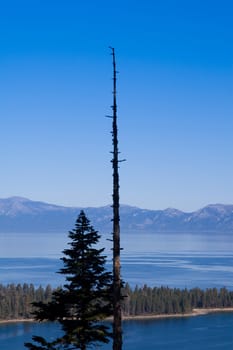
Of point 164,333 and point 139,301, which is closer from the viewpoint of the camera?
point 164,333

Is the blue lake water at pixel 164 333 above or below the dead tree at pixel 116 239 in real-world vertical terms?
below

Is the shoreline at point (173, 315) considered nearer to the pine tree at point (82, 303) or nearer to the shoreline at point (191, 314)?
the shoreline at point (191, 314)

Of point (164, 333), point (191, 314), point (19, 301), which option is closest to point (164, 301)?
point (191, 314)

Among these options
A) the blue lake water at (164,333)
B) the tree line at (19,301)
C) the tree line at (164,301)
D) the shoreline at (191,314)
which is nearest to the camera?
the blue lake water at (164,333)

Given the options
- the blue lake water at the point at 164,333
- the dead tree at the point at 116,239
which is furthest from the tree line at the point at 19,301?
the dead tree at the point at 116,239

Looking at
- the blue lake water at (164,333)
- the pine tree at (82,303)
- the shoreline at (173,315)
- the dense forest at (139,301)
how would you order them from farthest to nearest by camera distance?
the dense forest at (139,301) < the shoreline at (173,315) < the blue lake water at (164,333) < the pine tree at (82,303)

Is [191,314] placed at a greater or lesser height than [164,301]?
lesser

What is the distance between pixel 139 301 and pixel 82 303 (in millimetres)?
124732

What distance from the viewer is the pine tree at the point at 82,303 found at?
14.9 meters

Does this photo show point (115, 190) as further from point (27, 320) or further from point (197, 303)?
point (197, 303)

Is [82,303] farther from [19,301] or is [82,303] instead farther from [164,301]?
[164,301]

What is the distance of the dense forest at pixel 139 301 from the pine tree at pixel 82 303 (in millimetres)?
114588

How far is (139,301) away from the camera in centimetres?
13700

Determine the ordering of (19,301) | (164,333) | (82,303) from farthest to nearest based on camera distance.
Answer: (19,301)
(164,333)
(82,303)
